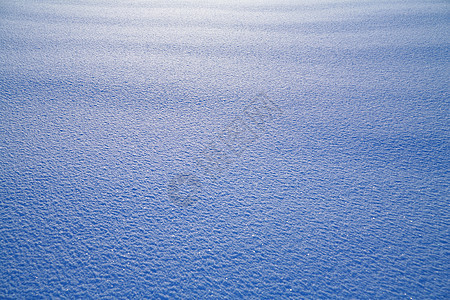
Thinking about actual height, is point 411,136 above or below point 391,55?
below

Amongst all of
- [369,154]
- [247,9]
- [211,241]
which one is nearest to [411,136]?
[369,154]

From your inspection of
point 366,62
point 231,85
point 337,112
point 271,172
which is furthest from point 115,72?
point 366,62

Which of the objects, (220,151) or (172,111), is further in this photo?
(172,111)

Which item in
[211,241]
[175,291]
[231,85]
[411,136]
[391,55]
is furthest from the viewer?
[391,55]

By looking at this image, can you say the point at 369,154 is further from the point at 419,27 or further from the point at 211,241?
the point at 419,27

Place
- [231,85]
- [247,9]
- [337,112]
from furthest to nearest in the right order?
1. [247,9]
2. [231,85]
3. [337,112]

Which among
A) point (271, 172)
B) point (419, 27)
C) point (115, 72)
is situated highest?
point (419, 27)

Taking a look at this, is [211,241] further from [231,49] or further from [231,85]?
[231,49]
